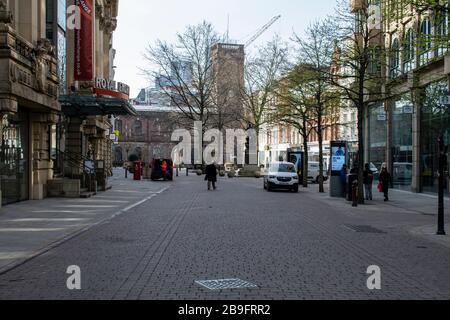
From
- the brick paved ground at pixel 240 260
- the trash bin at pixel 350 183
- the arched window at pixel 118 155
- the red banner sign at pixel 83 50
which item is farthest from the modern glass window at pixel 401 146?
the arched window at pixel 118 155

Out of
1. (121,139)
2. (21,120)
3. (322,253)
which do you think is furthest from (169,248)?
(121,139)

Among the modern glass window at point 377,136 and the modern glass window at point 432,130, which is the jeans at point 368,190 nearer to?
the modern glass window at point 432,130

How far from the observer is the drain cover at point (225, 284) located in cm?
729

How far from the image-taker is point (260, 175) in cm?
5706

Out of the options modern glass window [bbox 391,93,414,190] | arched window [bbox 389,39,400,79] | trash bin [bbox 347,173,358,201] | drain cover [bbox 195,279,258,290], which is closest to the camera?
drain cover [bbox 195,279,258,290]

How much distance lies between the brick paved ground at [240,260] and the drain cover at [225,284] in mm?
161

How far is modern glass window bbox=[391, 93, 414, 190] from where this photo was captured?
3136cm

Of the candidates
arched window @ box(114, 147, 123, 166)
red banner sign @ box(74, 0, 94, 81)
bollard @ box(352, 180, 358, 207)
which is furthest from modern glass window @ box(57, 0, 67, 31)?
arched window @ box(114, 147, 123, 166)

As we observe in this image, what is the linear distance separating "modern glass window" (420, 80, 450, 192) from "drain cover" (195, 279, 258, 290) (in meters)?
20.4

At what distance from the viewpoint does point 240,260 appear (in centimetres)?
939

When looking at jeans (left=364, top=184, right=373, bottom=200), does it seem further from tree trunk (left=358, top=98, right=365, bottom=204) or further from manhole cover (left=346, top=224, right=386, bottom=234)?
manhole cover (left=346, top=224, right=386, bottom=234)

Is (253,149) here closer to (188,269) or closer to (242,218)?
(242,218)

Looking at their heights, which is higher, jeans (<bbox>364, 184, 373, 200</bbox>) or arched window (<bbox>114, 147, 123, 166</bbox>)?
arched window (<bbox>114, 147, 123, 166</bbox>)
